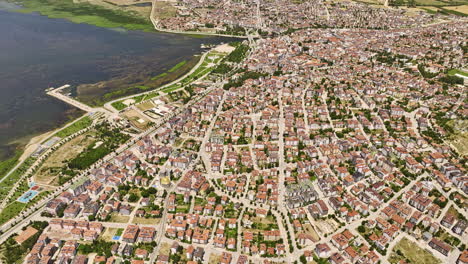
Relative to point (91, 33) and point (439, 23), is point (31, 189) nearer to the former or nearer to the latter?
point (91, 33)

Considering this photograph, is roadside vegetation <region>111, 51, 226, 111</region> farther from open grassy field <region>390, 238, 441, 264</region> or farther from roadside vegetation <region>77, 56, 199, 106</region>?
open grassy field <region>390, 238, 441, 264</region>

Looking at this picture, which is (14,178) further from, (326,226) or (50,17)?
(50,17)

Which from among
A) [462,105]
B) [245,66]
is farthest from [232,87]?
[462,105]

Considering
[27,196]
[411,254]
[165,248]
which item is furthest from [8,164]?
[411,254]

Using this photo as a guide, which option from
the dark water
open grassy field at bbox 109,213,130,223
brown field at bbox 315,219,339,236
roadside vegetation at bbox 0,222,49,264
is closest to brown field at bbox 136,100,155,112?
the dark water

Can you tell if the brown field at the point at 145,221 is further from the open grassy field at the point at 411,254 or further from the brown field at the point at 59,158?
the open grassy field at the point at 411,254

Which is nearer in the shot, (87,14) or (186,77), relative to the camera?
(186,77)
